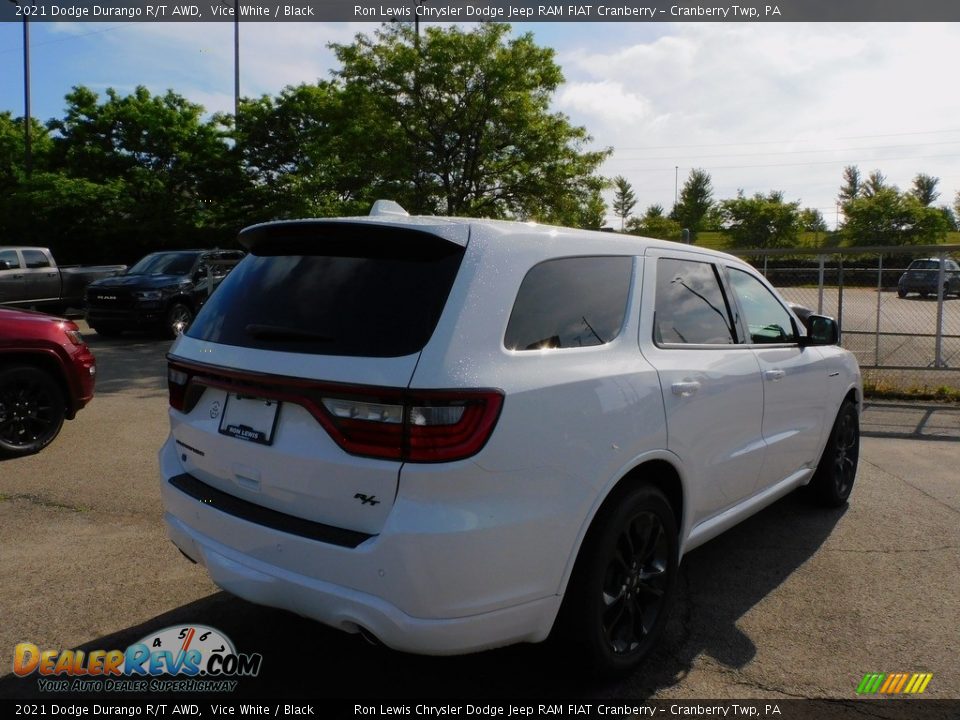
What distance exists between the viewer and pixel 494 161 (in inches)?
703

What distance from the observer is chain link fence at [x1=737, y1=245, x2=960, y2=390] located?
11.1 m

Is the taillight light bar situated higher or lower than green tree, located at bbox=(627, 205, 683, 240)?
lower

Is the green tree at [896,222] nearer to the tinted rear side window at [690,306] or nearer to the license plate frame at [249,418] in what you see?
the tinted rear side window at [690,306]

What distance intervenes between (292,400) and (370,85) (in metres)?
16.4

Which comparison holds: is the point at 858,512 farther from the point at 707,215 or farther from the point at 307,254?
the point at 707,215

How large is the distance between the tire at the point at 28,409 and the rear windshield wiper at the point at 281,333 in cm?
435

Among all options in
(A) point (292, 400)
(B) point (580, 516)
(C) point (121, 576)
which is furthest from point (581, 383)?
(C) point (121, 576)

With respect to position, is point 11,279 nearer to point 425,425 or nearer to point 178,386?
point 178,386

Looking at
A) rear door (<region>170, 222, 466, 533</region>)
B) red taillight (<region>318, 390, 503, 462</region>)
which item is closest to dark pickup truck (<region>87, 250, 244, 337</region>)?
rear door (<region>170, 222, 466, 533</region>)

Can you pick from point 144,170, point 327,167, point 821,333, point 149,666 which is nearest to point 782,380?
point 821,333

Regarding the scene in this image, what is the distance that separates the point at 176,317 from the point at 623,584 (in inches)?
541

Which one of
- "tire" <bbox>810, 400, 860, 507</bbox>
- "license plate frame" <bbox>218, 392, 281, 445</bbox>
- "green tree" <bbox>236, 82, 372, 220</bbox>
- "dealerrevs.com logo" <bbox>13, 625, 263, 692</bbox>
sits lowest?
"dealerrevs.com logo" <bbox>13, 625, 263, 692</bbox>

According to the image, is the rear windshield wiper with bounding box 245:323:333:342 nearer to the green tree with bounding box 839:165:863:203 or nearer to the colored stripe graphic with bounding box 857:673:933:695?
the colored stripe graphic with bounding box 857:673:933:695

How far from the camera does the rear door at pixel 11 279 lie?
1688 cm
